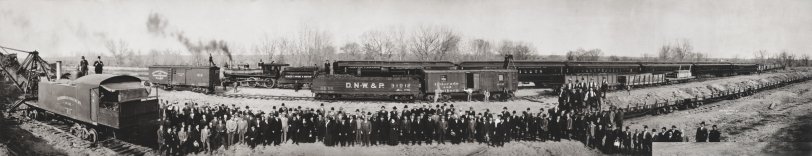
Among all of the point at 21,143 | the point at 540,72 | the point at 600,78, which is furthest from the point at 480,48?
the point at 21,143

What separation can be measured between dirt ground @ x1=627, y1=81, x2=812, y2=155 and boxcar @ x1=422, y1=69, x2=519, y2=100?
21.0ft

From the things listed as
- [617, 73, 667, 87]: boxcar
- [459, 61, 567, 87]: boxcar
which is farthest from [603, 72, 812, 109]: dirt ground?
[459, 61, 567, 87]: boxcar

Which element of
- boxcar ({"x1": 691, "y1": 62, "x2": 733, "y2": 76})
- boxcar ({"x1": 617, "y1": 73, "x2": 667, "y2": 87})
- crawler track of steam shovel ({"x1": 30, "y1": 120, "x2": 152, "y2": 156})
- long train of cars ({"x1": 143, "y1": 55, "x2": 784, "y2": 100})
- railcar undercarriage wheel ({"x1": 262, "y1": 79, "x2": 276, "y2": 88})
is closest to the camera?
crawler track of steam shovel ({"x1": 30, "y1": 120, "x2": 152, "y2": 156})

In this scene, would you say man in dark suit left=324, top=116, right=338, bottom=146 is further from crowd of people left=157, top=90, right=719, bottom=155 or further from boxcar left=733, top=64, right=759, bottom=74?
boxcar left=733, top=64, right=759, bottom=74

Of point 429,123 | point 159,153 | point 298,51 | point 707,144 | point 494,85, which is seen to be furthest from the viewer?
point 298,51

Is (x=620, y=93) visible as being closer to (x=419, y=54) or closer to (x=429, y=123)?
(x=429, y=123)

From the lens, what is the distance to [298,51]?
3688cm

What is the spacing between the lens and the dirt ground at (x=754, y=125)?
6914 millimetres

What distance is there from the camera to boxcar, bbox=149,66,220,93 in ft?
60.3

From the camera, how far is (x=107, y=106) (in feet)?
32.9

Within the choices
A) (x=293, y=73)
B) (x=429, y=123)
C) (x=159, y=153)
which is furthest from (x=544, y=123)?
(x=293, y=73)

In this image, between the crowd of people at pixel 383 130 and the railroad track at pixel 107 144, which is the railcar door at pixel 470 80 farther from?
the railroad track at pixel 107 144

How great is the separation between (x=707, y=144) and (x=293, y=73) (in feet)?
53.9

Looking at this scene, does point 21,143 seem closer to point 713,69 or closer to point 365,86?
point 365,86
